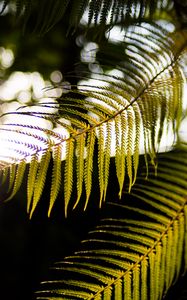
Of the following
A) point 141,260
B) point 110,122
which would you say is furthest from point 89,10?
point 141,260

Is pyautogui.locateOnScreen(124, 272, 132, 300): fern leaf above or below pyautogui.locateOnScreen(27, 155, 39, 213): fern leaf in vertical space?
below

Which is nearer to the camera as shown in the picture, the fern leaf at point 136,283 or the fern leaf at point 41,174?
the fern leaf at point 41,174

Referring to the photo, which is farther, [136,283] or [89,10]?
[136,283]

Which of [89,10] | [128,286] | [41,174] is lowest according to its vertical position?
[128,286]

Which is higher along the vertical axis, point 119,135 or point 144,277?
point 119,135

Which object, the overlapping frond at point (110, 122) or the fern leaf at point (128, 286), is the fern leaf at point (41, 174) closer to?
the overlapping frond at point (110, 122)

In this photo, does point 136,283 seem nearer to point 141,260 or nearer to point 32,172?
point 141,260

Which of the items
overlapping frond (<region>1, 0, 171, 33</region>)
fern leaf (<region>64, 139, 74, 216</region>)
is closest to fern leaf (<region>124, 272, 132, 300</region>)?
Answer: fern leaf (<region>64, 139, 74, 216</region>)

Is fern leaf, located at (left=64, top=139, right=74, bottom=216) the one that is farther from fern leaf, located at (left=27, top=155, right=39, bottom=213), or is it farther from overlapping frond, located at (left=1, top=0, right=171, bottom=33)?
overlapping frond, located at (left=1, top=0, right=171, bottom=33)

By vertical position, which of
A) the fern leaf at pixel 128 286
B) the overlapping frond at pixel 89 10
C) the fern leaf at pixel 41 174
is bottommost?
the fern leaf at pixel 128 286

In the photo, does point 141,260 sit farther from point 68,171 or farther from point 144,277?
point 68,171

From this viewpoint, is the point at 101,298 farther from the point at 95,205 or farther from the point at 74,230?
the point at 74,230

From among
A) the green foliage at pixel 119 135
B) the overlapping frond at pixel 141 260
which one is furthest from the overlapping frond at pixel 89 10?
the overlapping frond at pixel 141 260
